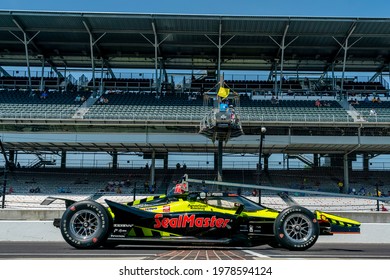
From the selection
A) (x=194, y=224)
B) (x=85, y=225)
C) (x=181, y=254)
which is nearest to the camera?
(x=181, y=254)

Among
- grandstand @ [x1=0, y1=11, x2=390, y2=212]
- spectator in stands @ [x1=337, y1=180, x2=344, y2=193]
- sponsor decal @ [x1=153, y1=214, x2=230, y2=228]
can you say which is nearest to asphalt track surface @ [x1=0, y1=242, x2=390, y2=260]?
sponsor decal @ [x1=153, y1=214, x2=230, y2=228]

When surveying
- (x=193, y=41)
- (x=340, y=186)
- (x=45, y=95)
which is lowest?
(x=340, y=186)

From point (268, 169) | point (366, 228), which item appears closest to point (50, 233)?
point (366, 228)

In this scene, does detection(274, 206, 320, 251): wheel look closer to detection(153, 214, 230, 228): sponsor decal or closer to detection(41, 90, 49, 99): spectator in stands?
detection(153, 214, 230, 228): sponsor decal

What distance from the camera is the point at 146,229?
765 centimetres

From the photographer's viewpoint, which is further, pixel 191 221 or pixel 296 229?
pixel 191 221

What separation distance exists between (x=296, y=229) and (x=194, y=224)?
1.78 metres

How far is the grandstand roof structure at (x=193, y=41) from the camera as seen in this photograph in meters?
27.7

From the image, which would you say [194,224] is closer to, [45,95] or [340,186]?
[340,186]

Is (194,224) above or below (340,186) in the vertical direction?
Answer: below

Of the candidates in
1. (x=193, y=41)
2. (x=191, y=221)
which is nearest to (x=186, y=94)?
(x=193, y=41)

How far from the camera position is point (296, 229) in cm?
755

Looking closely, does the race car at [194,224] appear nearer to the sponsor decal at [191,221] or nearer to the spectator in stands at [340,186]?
the sponsor decal at [191,221]

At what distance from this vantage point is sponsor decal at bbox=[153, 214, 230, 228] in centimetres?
770
